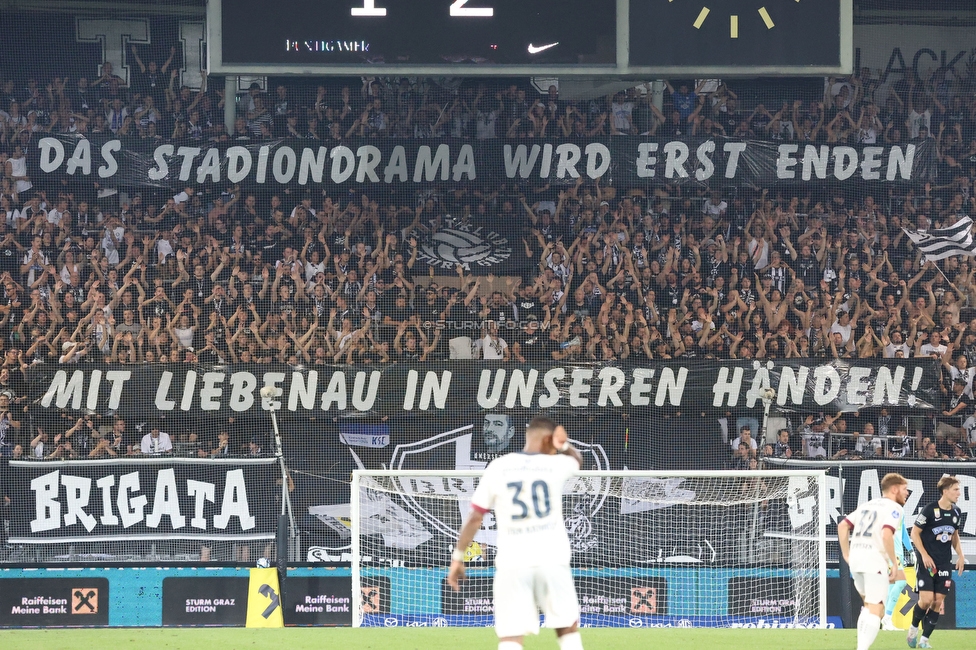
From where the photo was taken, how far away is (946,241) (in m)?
18.6

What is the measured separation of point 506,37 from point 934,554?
5912mm

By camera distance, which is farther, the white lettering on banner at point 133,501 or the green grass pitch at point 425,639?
the white lettering on banner at point 133,501

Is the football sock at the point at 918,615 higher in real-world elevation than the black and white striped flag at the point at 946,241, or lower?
lower

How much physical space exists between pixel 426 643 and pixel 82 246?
10479 mm

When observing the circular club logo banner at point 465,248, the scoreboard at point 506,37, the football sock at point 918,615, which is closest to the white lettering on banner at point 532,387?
the circular club logo banner at point 465,248

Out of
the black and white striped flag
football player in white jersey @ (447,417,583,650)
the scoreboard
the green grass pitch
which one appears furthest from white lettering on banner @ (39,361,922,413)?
football player in white jersey @ (447,417,583,650)

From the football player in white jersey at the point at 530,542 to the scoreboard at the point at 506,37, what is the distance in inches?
181

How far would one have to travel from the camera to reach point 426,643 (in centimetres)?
1062

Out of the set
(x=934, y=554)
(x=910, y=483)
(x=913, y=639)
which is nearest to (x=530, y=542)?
(x=913, y=639)

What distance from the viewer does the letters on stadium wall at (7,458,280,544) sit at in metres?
16.2

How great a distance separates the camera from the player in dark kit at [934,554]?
10500 mm

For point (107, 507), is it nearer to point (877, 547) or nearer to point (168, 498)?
point (168, 498)

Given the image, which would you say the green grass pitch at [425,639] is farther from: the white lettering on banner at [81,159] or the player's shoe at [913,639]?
the white lettering on banner at [81,159]

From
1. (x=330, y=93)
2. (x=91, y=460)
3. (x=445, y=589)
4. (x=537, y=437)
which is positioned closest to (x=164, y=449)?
(x=91, y=460)
